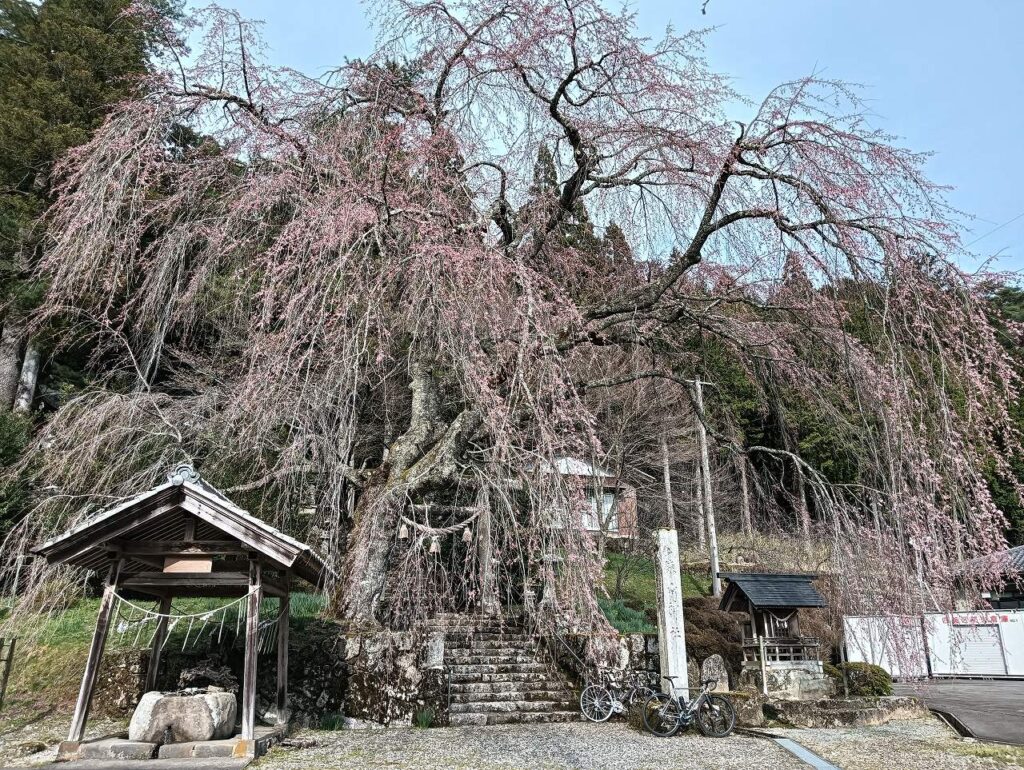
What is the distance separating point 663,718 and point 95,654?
5.87 meters

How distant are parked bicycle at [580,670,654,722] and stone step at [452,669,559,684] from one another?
94 centimetres

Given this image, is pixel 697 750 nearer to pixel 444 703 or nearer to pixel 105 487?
pixel 444 703

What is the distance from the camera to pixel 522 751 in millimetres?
6309

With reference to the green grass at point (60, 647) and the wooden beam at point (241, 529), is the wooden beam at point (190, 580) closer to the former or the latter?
the wooden beam at point (241, 529)

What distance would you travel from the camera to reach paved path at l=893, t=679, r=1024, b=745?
7969 millimetres

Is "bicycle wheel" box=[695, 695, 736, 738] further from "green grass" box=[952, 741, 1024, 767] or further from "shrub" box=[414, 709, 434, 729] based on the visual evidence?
"shrub" box=[414, 709, 434, 729]

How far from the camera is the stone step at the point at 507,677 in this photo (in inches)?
360

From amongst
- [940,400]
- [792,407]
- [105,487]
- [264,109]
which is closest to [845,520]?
[940,400]

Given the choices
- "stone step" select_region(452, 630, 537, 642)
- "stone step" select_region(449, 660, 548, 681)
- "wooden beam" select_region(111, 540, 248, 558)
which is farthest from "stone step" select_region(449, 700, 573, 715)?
"wooden beam" select_region(111, 540, 248, 558)

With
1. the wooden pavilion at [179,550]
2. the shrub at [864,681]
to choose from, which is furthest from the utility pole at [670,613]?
the wooden pavilion at [179,550]

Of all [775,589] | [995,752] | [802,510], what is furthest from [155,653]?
[995,752]

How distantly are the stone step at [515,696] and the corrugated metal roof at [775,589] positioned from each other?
2.86 meters

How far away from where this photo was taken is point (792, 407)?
29.2 ft

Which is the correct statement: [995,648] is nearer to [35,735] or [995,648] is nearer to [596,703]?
[596,703]
